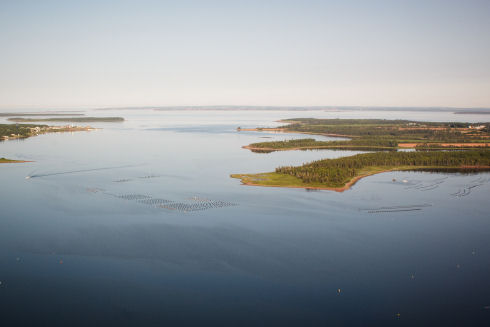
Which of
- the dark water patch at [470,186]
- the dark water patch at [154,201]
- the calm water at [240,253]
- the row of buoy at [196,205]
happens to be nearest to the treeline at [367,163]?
the calm water at [240,253]

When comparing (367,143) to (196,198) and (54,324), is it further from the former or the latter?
(54,324)

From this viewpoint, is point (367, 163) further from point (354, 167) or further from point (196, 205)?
point (196, 205)

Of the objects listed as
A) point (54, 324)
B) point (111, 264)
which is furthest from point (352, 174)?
point (54, 324)

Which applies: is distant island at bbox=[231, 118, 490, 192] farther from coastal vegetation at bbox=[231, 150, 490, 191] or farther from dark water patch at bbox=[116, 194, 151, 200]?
dark water patch at bbox=[116, 194, 151, 200]

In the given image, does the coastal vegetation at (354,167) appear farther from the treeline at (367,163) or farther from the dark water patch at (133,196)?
the dark water patch at (133,196)

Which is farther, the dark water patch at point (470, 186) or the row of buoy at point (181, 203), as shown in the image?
the dark water patch at point (470, 186)

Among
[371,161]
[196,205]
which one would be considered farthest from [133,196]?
[371,161]

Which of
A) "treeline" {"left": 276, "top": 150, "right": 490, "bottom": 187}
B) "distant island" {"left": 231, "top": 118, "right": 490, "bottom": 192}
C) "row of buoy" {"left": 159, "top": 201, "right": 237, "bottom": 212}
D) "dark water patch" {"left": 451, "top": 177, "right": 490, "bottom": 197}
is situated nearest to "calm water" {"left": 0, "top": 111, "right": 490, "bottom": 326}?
"row of buoy" {"left": 159, "top": 201, "right": 237, "bottom": 212}
